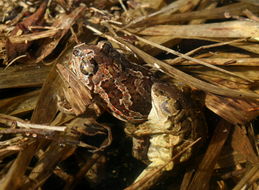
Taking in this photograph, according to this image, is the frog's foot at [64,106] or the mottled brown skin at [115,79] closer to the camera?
the mottled brown skin at [115,79]

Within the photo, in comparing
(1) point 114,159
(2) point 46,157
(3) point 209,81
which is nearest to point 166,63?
(3) point 209,81

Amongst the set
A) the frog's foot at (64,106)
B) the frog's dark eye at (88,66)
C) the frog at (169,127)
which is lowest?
the frog at (169,127)

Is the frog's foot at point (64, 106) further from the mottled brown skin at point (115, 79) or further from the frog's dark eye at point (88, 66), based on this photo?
the frog's dark eye at point (88, 66)

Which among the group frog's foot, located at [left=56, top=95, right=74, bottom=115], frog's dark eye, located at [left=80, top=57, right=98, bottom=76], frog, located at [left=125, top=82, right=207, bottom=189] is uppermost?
frog's dark eye, located at [left=80, top=57, right=98, bottom=76]

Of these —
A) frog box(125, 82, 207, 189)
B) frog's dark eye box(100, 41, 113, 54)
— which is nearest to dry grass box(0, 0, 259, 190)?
frog box(125, 82, 207, 189)

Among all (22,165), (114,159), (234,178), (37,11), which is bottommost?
(234,178)

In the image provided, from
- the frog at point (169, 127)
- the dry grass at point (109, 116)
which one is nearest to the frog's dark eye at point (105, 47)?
the dry grass at point (109, 116)

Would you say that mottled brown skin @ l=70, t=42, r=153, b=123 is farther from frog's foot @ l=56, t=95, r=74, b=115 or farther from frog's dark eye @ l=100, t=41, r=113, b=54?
frog's foot @ l=56, t=95, r=74, b=115

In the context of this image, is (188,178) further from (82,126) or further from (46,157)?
(46,157)
